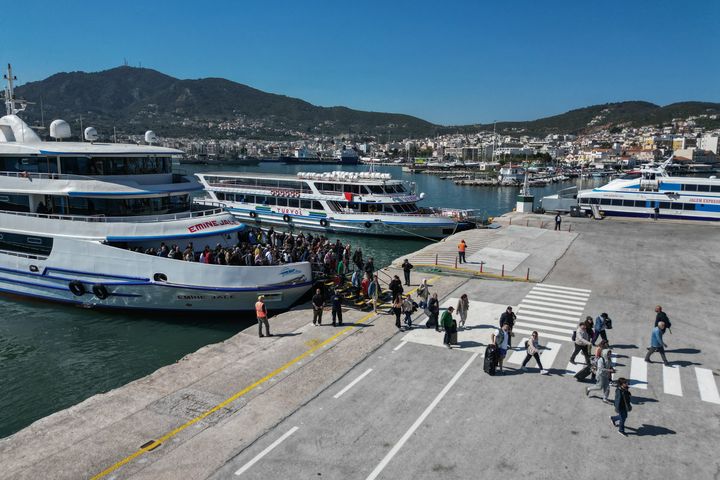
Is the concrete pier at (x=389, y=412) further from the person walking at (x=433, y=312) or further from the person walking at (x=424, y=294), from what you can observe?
the person walking at (x=424, y=294)

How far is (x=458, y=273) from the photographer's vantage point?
77.2 feet

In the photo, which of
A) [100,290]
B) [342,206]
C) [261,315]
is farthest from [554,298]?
[342,206]

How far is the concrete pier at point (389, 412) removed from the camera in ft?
29.2

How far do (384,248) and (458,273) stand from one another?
12.4 m

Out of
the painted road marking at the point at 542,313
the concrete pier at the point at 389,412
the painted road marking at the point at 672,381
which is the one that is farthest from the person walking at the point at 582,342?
the painted road marking at the point at 542,313

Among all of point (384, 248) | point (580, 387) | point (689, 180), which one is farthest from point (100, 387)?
point (689, 180)

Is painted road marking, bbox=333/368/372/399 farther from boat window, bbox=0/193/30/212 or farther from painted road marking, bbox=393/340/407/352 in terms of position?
boat window, bbox=0/193/30/212

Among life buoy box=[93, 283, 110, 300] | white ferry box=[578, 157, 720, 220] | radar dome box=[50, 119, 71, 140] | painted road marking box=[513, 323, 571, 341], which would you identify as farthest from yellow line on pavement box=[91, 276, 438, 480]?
white ferry box=[578, 157, 720, 220]

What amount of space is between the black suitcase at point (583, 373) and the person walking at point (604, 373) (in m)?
0.64

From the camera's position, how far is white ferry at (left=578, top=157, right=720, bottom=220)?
40.4 meters

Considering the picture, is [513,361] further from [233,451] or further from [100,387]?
[100,387]

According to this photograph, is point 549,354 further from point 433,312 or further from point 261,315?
point 261,315

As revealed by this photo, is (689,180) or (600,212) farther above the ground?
(689,180)

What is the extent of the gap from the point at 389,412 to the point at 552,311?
9.86m
